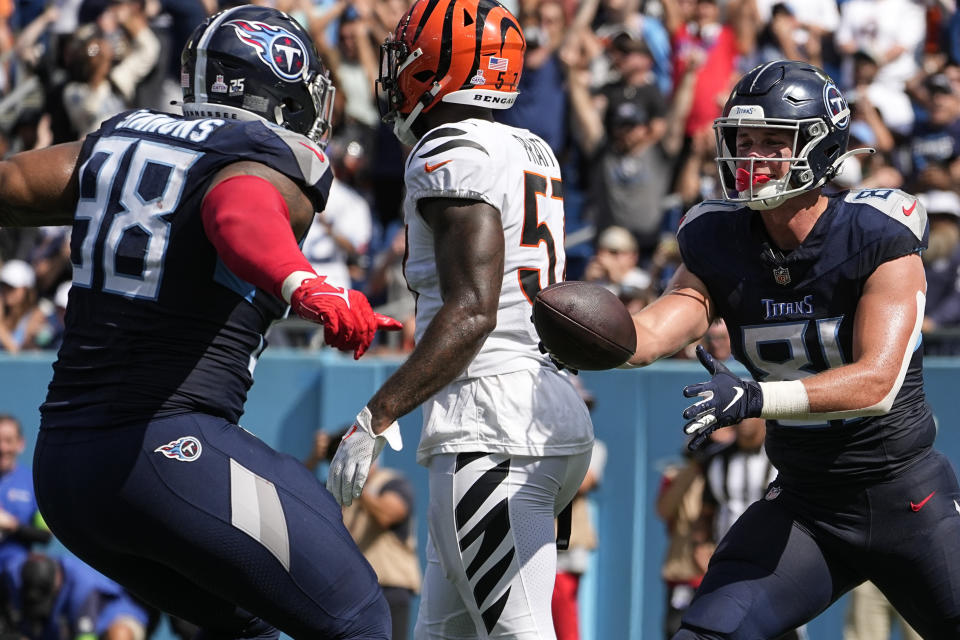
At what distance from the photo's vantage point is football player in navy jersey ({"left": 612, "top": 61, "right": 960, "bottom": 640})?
3.62 meters

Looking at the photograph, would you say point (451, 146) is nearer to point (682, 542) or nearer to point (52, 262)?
point (682, 542)

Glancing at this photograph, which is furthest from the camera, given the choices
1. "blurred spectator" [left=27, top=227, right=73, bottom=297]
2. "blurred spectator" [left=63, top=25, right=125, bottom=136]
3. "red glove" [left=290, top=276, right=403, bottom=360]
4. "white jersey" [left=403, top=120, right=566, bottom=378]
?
"blurred spectator" [left=63, top=25, right=125, bottom=136]

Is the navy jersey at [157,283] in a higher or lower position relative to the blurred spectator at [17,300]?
higher

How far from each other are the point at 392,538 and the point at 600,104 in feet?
11.8

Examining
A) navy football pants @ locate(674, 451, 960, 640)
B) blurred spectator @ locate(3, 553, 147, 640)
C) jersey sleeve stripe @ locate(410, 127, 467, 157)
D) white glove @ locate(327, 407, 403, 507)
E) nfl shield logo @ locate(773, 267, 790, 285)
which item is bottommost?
blurred spectator @ locate(3, 553, 147, 640)

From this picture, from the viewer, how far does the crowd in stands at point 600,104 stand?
26.9ft

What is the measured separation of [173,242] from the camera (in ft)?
10.6

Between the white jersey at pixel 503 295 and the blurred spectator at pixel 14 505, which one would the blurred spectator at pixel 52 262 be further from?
the white jersey at pixel 503 295

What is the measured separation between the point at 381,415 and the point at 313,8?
7103mm

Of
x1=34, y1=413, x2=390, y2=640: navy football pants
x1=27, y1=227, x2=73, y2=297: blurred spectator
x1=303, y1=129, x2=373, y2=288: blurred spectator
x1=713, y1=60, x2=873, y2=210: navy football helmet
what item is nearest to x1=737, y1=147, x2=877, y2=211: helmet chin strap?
x1=713, y1=60, x2=873, y2=210: navy football helmet

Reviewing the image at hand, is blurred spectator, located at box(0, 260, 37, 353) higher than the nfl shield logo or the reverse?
the reverse

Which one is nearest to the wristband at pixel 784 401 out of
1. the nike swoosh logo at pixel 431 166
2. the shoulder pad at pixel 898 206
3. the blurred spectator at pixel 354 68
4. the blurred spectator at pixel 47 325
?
the shoulder pad at pixel 898 206

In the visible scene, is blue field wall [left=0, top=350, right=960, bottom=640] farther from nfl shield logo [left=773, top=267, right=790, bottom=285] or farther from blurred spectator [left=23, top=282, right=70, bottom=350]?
nfl shield logo [left=773, top=267, right=790, bottom=285]

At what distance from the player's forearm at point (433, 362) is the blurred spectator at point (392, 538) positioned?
3287 millimetres
